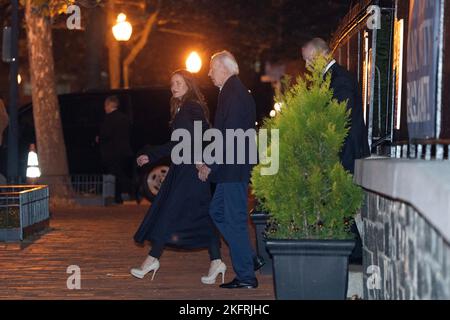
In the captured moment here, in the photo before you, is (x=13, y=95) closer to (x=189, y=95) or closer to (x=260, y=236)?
(x=189, y=95)

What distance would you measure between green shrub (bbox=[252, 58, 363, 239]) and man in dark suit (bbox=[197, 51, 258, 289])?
1204 millimetres

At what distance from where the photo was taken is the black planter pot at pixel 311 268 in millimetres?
7398

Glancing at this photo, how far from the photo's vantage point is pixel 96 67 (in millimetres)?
27672

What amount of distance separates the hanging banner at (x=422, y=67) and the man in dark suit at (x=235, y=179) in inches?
69.3

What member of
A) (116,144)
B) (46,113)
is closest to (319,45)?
(116,144)

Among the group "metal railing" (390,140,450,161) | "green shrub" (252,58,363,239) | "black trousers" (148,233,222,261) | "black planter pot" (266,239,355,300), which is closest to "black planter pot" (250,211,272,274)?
"black trousers" (148,233,222,261)

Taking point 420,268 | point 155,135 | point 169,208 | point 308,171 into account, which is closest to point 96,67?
point 155,135

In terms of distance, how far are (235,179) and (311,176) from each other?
4.78ft

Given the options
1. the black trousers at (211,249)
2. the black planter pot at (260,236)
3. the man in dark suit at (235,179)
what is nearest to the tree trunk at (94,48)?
the black planter pot at (260,236)

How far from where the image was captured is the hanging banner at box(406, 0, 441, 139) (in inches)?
259

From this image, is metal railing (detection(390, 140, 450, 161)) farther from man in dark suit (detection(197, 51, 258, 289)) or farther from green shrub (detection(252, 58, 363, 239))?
man in dark suit (detection(197, 51, 258, 289))

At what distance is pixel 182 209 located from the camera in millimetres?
9617
